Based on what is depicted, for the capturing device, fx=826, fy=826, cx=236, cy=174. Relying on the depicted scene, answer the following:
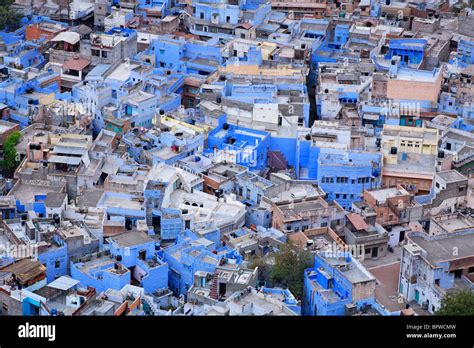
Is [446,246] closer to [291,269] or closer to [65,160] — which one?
[291,269]

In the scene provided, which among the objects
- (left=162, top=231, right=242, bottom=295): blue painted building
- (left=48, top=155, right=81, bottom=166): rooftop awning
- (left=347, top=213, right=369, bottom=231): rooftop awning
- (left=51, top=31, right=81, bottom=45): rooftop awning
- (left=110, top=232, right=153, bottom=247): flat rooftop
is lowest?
(left=162, top=231, right=242, bottom=295): blue painted building

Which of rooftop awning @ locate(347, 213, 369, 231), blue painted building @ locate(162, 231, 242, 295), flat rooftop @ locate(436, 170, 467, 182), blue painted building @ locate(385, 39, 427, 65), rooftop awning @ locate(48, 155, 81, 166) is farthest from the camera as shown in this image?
blue painted building @ locate(385, 39, 427, 65)

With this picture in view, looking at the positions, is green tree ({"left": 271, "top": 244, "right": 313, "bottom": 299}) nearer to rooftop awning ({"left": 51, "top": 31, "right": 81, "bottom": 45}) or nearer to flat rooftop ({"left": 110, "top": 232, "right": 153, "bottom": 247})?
flat rooftop ({"left": 110, "top": 232, "right": 153, "bottom": 247})

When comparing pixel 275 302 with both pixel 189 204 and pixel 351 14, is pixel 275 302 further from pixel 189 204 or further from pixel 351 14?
pixel 351 14

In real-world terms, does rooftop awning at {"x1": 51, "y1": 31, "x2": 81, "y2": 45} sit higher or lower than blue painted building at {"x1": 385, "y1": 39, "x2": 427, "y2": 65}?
lower

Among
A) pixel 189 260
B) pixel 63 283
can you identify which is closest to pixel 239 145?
pixel 189 260

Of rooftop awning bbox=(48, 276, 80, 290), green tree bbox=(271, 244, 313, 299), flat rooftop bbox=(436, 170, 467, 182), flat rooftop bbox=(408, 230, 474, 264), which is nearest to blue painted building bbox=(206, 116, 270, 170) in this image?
flat rooftop bbox=(436, 170, 467, 182)

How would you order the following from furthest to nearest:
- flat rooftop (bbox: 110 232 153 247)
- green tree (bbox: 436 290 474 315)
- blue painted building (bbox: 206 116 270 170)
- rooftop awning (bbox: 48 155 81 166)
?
blue painted building (bbox: 206 116 270 170) → rooftop awning (bbox: 48 155 81 166) → flat rooftop (bbox: 110 232 153 247) → green tree (bbox: 436 290 474 315)

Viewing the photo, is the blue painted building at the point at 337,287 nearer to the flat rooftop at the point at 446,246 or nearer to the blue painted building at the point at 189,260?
the flat rooftop at the point at 446,246
